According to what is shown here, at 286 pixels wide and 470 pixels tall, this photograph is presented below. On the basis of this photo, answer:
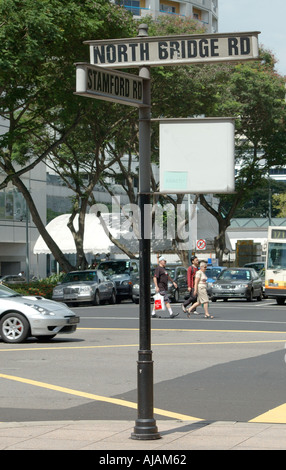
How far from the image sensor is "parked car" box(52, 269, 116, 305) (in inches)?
1457

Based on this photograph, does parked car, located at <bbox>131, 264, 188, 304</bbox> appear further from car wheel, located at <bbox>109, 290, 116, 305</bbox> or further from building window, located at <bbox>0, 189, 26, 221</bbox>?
building window, located at <bbox>0, 189, 26, 221</bbox>

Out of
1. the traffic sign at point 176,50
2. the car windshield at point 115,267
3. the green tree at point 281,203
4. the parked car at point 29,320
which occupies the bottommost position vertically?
the parked car at point 29,320

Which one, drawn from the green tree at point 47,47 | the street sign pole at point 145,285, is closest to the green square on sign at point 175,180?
the street sign pole at point 145,285

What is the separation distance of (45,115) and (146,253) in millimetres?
28777

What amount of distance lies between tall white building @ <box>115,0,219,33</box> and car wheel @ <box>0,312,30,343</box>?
6479 centimetres

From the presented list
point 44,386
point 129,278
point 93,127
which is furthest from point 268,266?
point 44,386

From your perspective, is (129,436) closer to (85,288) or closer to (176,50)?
(176,50)

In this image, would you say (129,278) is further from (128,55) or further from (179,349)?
(128,55)

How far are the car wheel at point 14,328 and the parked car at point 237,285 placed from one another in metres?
22.3

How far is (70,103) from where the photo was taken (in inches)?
1368

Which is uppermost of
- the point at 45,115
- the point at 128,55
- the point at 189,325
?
the point at 45,115

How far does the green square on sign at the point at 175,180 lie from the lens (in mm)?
8477

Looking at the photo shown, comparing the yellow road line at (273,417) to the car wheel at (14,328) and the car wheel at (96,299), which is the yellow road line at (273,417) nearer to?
the car wheel at (14,328)

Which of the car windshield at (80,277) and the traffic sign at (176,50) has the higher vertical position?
the traffic sign at (176,50)
